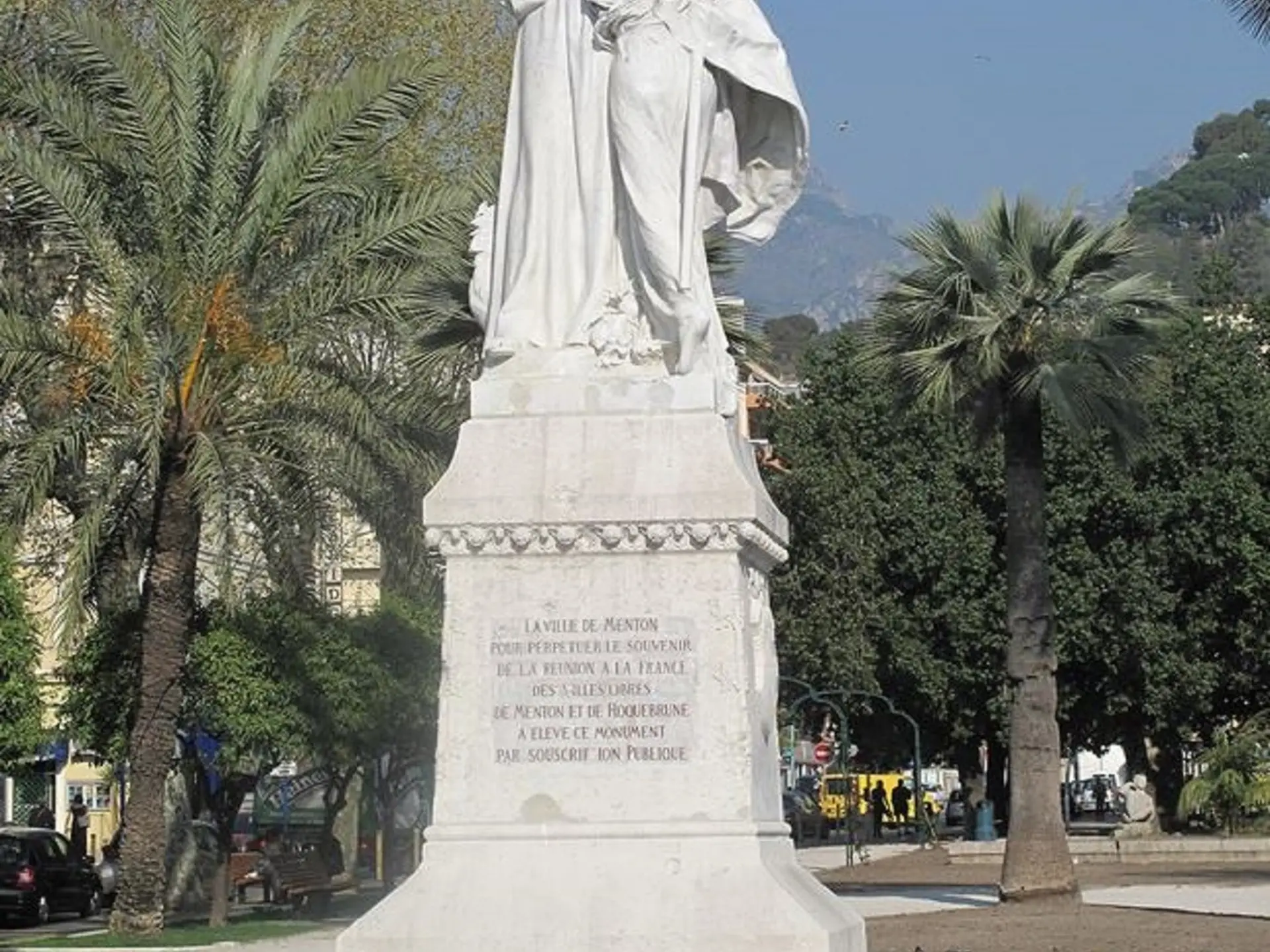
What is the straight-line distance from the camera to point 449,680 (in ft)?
36.2

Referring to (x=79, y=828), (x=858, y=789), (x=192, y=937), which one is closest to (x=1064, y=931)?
Result: (x=192, y=937)

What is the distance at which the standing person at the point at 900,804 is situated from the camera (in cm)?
7462

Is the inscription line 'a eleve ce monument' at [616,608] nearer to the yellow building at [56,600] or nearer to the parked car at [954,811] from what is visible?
the yellow building at [56,600]

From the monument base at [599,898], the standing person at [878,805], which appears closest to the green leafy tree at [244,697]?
the monument base at [599,898]

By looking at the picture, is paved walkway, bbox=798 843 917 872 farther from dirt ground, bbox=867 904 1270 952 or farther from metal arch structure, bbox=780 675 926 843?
dirt ground, bbox=867 904 1270 952

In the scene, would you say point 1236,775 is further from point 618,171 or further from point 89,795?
point 618,171

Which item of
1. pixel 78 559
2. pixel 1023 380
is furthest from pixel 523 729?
pixel 1023 380

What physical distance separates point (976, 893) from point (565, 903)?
82.6 feet

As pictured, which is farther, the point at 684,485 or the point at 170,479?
the point at 170,479

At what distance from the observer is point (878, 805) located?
67500mm

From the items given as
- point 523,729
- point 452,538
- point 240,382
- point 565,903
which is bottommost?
point 565,903

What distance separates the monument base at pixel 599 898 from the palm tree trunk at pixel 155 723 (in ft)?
53.1

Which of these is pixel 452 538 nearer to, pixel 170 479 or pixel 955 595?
pixel 170 479

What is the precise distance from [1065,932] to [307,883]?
1136 cm
